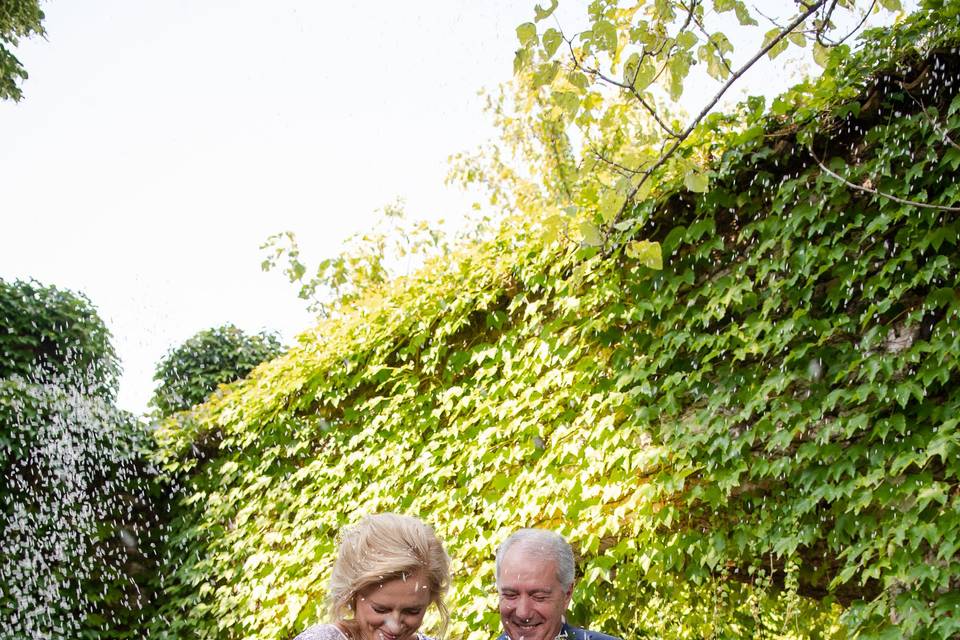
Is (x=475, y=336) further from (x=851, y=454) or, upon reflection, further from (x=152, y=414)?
(x=152, y=414)

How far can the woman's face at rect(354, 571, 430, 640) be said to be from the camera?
2275 millimetres

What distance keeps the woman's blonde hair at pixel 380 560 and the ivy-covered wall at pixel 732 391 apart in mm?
1448

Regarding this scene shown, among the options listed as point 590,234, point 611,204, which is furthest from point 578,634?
point 611,204

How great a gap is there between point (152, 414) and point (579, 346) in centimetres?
493

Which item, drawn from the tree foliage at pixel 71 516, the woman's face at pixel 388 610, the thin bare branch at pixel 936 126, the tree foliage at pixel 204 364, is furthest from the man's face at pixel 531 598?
the tree foliage at pixel 204 364

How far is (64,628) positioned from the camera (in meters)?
6.82

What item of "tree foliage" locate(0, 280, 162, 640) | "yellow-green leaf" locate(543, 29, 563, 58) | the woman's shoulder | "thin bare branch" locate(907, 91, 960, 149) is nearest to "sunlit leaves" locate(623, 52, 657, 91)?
"yellow-green leaf" locate(543, 29, 563, 58)

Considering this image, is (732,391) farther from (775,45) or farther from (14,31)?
(14,31)

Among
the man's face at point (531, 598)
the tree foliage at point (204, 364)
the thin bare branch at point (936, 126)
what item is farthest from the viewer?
the tree foliage at point (204, 364)

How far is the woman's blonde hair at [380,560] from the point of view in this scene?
2303 mm

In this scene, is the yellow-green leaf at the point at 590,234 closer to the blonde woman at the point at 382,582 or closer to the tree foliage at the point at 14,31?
the blonde woman at the point at 382,582

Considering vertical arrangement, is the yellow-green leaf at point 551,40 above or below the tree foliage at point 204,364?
below

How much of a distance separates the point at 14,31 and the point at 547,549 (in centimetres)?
919

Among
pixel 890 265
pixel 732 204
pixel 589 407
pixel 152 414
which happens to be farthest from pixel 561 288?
pixel 152 414
